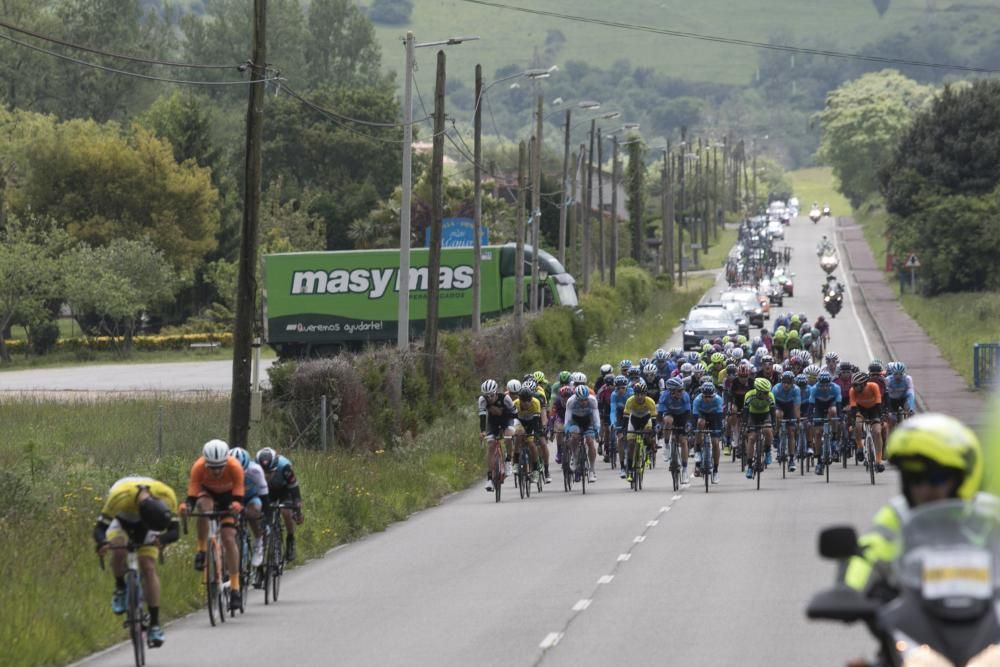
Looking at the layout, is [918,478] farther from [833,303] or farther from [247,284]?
[833,303]

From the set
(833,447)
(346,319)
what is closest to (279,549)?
(833,447)

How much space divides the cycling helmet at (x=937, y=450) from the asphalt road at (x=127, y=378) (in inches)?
1727

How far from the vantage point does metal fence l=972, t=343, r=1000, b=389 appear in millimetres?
52781

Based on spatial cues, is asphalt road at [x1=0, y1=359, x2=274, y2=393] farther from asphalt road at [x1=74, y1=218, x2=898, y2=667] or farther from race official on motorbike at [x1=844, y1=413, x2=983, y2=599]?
race official on motorbike at [x1=844, y1=413, x2=983, y2=599]

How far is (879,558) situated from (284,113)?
371ft

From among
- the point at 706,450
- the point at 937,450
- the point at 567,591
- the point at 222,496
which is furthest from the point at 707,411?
the point at 937,450

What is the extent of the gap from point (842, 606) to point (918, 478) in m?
0.67

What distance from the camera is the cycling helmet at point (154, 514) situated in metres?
13.9

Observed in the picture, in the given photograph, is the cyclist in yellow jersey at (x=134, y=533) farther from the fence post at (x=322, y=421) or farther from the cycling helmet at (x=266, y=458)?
the fence post at (x=322, y=421)

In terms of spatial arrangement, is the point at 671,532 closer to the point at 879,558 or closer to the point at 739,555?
the point at 739,555

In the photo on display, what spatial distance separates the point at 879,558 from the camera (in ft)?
22.6

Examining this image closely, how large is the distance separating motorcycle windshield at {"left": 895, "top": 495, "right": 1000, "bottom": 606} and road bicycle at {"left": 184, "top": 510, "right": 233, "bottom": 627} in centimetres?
1027

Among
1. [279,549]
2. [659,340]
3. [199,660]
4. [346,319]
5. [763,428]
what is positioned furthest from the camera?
[659,340]

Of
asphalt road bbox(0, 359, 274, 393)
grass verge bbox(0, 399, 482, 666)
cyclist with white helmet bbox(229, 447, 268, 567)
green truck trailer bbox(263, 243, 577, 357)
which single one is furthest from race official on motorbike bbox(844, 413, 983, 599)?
green truck trailer bbox(263, 243, 577, 357)
